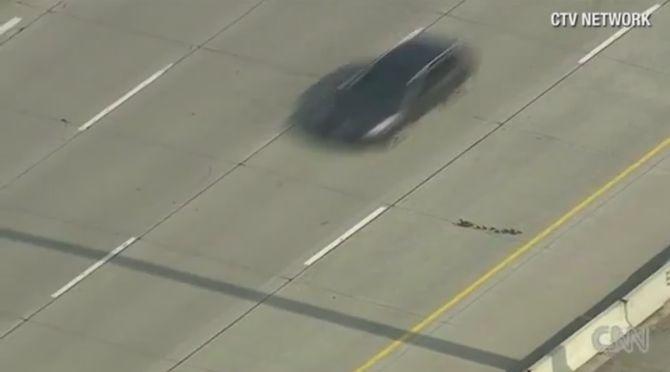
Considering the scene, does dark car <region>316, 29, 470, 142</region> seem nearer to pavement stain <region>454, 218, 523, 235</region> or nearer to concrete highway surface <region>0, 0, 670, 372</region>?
concrete highway surface <region>0, 0, 670, 372</region>

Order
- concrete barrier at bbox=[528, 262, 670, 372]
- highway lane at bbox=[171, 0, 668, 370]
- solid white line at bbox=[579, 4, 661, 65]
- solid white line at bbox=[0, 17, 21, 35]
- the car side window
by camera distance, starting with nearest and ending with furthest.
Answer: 1. concrete barrier at bbox=[528, 262, 670, 372]
2. highway lane at bbox=[171, 0, 668, 370]
3. the car side window
4. solid white line at bbox=[579, 4, 661, 65]
5. solid white line at bbox=[0, 17, 21, 35]

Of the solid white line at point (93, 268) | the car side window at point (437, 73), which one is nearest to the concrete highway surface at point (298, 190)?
the solid white line at point (93, 268)

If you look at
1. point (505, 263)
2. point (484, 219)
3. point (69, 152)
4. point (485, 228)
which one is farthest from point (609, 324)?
point (69, 152)

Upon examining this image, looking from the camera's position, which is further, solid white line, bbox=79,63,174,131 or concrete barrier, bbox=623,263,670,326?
solid white line, bbox=79,63,174,131

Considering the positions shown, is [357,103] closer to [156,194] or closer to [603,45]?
[156,194]

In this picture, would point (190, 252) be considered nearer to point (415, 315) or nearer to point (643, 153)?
point (415, 315)

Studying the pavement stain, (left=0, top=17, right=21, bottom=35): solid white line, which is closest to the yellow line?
the pavement stain
